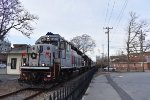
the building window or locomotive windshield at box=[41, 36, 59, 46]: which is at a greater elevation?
locomotive windshield at box=[41, 36, 59, 46]

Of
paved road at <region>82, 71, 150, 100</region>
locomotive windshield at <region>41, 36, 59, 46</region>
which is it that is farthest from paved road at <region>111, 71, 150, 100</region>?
locomotive windshield at <region>41, 36, 59, 46</region>

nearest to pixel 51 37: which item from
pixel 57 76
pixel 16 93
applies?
pixel 57 76

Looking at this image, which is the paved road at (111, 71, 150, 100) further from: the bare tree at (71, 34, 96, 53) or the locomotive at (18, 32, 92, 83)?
the bare tree at (71, 34, 96, 53)

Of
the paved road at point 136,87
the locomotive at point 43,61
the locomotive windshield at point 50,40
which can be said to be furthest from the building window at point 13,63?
the locomotive windshield at point 50,40

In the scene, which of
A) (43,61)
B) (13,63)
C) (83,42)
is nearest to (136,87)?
(43,61)

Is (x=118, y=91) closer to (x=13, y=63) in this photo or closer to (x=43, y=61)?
(x=43, y=61)

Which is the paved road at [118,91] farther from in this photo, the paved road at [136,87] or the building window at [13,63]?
the building window at [13,63]

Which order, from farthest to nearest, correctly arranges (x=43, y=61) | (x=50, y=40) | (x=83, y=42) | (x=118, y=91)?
1. (x=83, y=42)
2. (x=50, y=40)
3. (x=43, y=61)
4. (x=118, y=91)

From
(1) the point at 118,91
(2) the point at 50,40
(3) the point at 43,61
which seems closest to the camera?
(1) the point at 118,91

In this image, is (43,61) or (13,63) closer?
(43,61)

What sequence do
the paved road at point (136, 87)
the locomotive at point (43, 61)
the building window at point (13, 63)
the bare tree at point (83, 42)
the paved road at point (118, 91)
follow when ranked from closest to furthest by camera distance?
1. the paved road at point (118, 91)
2. the paved road at point (136, 87)
3. the locomotive at point (43, 61)
4. the building window at point (13, 63)
5. the bare tree at point (83, 42)

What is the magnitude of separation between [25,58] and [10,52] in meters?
29.2

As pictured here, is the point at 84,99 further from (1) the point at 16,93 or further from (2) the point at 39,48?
(2) the point at 39,48

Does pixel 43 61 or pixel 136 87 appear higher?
pixel 43 61
